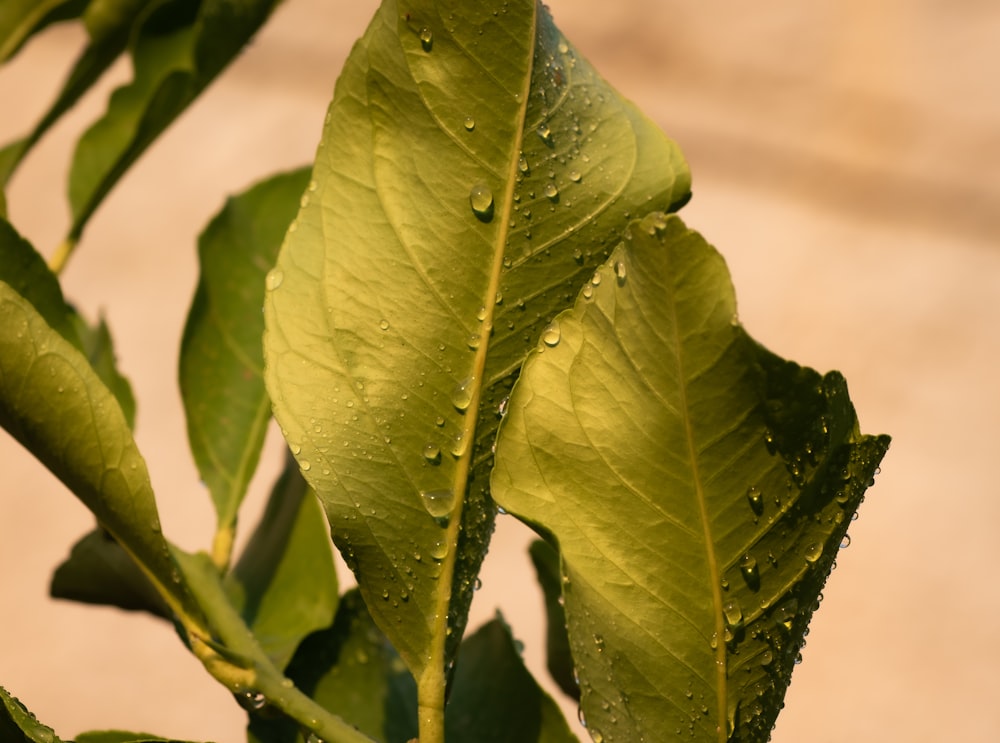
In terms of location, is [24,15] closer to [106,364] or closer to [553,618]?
[106,364]

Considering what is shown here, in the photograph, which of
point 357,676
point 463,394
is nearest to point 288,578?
point 357,676

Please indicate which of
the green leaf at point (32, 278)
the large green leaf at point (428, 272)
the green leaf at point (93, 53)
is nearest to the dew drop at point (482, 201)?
the large green leaf at point (428, 272)

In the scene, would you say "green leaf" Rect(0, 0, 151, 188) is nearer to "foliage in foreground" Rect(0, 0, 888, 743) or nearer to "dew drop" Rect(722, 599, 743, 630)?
"foliage in foreground" Rect(0, 0, 888, 743)

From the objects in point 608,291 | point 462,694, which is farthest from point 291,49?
point 608,291

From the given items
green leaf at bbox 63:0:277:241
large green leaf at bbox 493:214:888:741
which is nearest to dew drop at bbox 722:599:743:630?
large green leaf at bbox 493:214:888:741

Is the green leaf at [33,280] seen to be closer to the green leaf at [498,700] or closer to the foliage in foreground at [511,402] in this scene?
the foliage in foreground at [511,402]

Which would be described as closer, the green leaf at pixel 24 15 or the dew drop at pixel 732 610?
the dew drop at pixel 732 610
